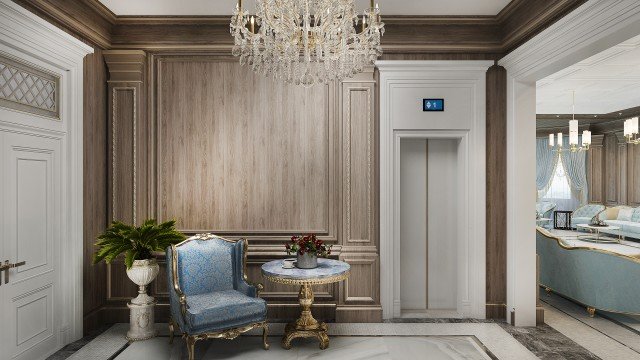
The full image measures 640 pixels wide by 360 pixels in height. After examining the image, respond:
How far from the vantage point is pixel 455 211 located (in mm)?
4723

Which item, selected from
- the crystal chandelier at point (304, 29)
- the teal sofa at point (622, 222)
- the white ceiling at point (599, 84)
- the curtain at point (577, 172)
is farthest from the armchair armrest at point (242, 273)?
the curtain at point (577, 172)

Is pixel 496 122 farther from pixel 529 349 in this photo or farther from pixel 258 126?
pixel 258 126

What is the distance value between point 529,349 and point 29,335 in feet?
14.4

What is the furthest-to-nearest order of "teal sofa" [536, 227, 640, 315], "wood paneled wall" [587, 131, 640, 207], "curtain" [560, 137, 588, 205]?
"curtain" [560, 137, 588, 205] → "wood paneled wall" [587, 131, 640, 207] → "teal sofa" [536, 227, 640, 315]

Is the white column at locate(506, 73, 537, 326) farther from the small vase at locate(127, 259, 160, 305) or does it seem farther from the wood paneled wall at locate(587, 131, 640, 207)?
the wood paneled wall at locate(587, 131, 640, 207)

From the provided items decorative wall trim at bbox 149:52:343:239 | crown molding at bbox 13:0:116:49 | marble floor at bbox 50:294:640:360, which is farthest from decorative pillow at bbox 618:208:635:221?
crown molding at bbox 13:0:116:49

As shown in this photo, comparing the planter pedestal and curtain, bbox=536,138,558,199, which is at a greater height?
curtain, bbox=536,138,558,199

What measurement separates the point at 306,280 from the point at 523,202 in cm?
253

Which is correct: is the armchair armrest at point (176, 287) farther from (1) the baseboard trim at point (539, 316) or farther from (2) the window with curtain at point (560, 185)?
(2) the window with curtain at point (560, 185)

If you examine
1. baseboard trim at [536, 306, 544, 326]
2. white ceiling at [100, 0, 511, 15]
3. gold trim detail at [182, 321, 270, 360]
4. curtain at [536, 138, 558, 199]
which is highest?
white ceiling at [100, 0, 511, 15]

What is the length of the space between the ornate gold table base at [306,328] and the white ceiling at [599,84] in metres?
4.66

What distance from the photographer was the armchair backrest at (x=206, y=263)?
3750 mm

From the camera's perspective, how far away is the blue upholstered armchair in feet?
11.0

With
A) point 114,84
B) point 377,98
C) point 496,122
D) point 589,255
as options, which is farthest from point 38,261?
point 589,255
